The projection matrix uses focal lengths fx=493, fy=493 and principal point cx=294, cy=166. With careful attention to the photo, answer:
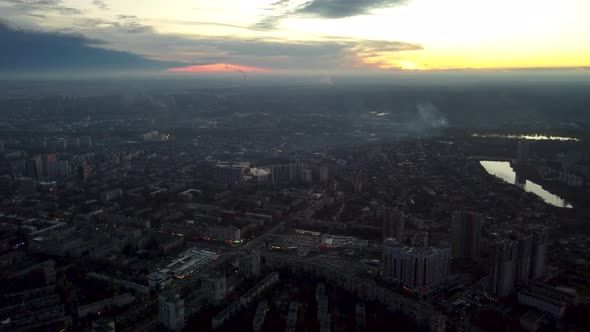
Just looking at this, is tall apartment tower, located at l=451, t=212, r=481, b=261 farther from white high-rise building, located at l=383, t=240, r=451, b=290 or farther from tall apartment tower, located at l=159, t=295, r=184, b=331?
tall apartment tower, located at l=159, t=295, r=184, b=331

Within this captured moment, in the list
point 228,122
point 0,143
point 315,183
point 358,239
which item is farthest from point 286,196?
point 228,122

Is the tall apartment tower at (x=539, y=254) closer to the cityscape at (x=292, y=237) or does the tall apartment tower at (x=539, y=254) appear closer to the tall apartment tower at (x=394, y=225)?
the cityscape at (x=292, y=237)

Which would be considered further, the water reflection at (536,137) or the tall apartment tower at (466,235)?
the water reflection at (536,137)

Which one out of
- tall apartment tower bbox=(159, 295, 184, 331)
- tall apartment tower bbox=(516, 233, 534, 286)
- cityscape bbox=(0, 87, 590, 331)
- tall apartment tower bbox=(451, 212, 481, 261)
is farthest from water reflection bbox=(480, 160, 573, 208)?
tall apartment tower bbox=(159, 295, 184, 331)

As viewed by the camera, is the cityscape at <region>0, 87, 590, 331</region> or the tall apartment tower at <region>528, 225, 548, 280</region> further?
the tall apartment tower at <region>528, 225, 548, 280</region>

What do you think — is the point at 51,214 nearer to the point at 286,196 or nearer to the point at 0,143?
the point at 286,196

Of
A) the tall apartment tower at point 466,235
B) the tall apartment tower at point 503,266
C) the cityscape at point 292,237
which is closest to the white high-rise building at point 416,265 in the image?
the cityscape at point 292,237

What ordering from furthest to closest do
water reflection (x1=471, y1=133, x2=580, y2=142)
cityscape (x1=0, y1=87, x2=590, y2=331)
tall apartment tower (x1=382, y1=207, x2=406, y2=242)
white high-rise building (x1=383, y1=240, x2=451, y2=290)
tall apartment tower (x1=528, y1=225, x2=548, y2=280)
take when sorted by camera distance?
water reflection (x1=471, y1=133, x2=580, y2=142) < tall apartment tower (x1=382, y1=207, x2=406, y2=242) < tall apartment tower (x1=528, y1=225, x2=548, y2=280) < white high-rise building (x1=383, y1=240, x2=451, y2=290) < cityscape (x1=0, y1=87, x2=590, y2=331)

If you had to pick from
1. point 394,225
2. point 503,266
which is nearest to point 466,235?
point 394,225
